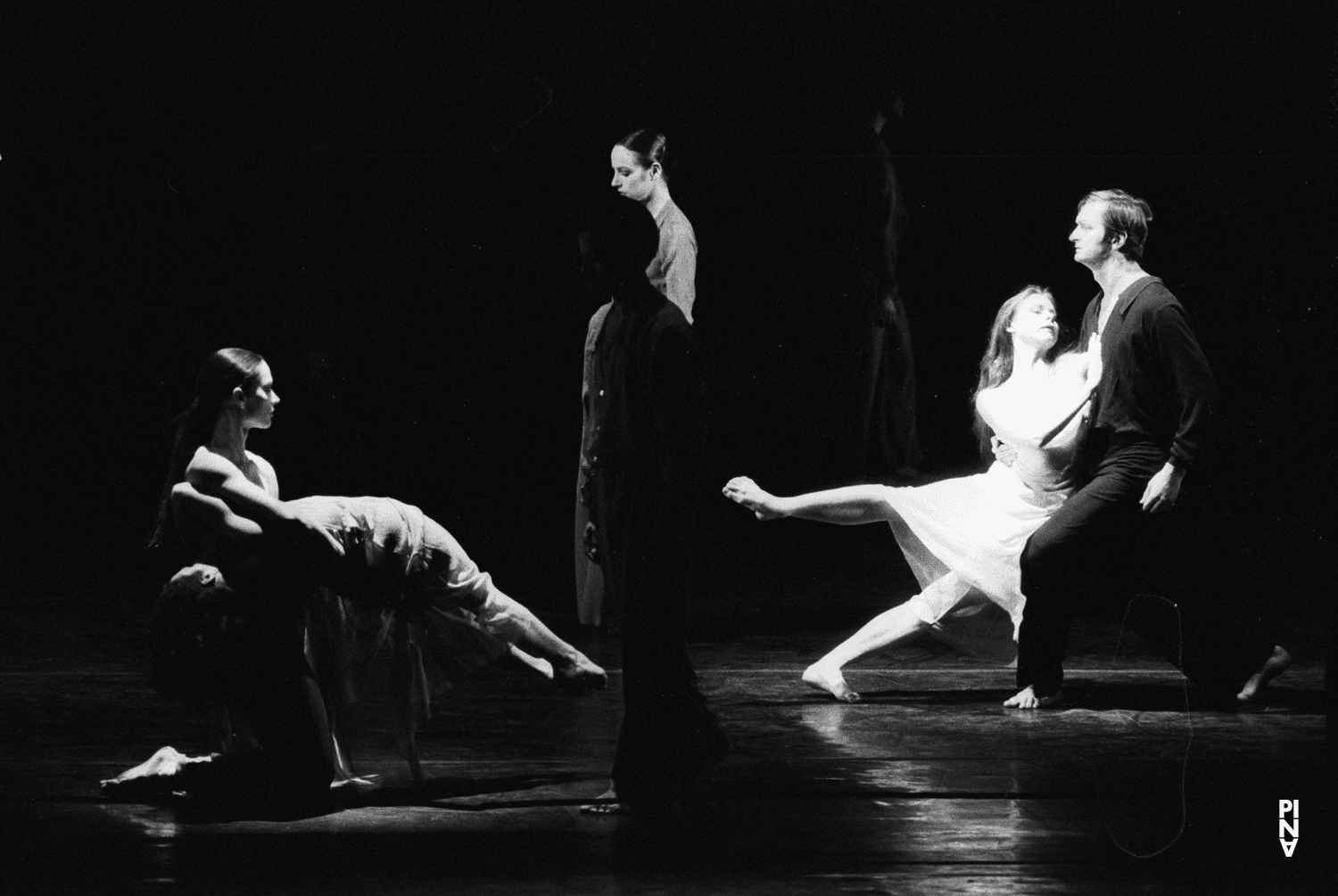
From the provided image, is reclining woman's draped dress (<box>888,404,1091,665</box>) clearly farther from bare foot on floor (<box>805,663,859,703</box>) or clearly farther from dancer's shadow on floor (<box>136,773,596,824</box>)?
dancer's shadow on floor (<box>136,773,596,824</box>)

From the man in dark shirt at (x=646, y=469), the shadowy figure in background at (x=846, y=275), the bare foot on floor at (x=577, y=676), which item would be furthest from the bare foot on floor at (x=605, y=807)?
the shadowy figure in background at (x=846, y=275)

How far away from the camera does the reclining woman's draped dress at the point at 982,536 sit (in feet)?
20.5

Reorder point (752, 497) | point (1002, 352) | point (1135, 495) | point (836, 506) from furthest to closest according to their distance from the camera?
1. point (1002, 352)
2. point (836, 506)
3. point (1135, 495)
4. point (752, 497)

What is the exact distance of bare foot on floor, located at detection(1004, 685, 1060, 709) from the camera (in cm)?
611

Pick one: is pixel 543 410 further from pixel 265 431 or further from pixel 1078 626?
pixel 1078 626

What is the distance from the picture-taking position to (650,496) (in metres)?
4.50

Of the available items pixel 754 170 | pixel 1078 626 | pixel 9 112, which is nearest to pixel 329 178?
pixel 9 112

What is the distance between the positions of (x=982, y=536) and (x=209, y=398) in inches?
105

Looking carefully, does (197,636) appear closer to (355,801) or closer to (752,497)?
(355,801)

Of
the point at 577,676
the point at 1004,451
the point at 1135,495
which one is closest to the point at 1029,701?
the point at 1135,495

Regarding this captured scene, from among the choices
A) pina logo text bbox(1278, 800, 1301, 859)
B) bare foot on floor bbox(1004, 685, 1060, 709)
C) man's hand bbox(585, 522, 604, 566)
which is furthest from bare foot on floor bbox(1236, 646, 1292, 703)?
man's hand bbox(585, 522, 604, 566)

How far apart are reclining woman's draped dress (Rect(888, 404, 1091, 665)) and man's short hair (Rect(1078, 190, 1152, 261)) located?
1.83ft

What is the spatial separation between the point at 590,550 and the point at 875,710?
5.53 ft

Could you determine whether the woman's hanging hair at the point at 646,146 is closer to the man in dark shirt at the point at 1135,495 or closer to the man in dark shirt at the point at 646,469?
the man in dark shirt at the point at 1135,495
